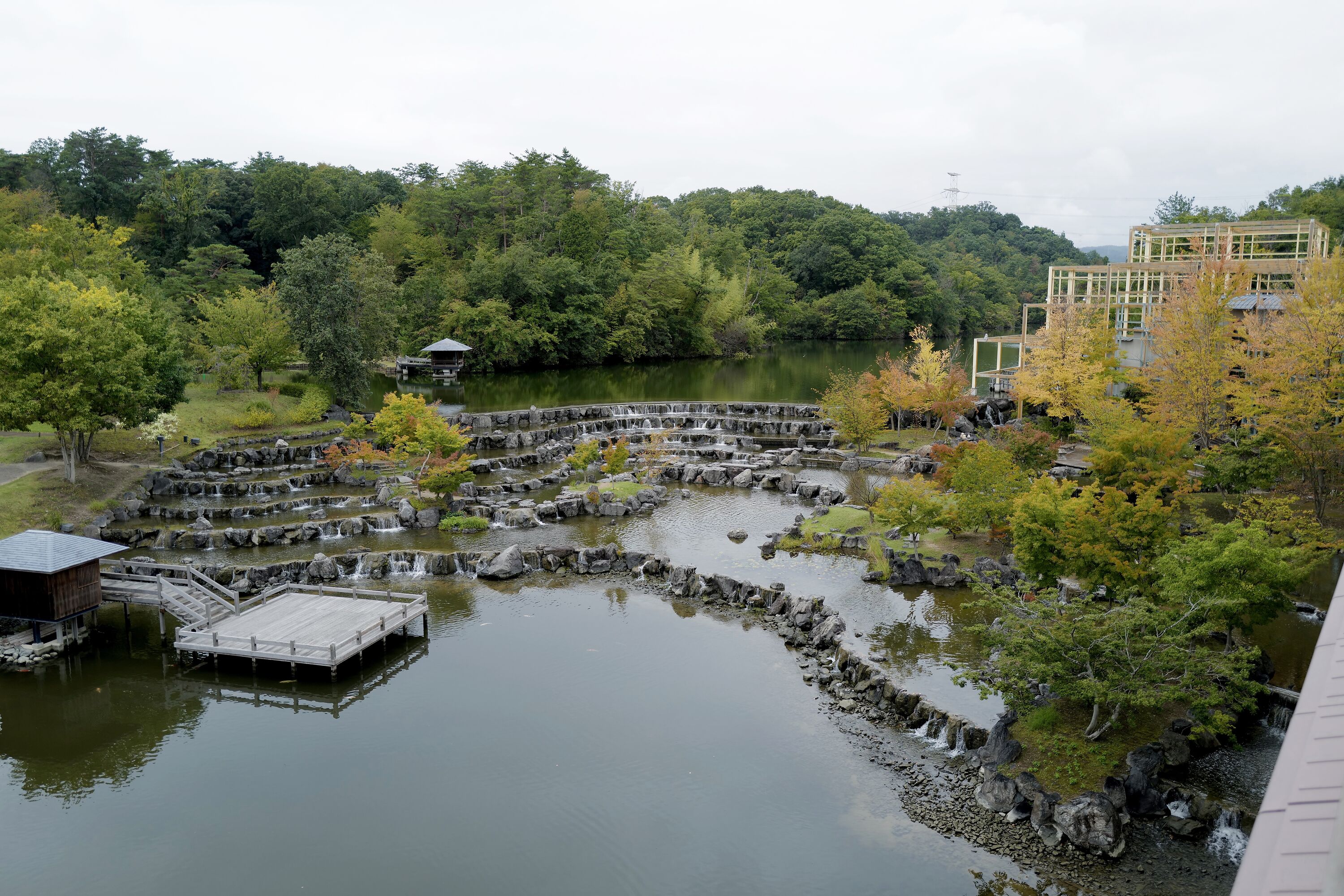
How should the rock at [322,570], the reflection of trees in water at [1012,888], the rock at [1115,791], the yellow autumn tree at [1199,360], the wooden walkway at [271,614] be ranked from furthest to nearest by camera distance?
the yellow autumn tree at [1199,360] → the rock at [322,570] → the wooden walkway at [271,614] → the rock at [1115,791] → the reflection of trees in water at [1012,888]

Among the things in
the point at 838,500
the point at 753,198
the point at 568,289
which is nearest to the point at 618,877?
the point at 838,500

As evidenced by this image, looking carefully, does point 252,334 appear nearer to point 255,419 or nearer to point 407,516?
point 255,419

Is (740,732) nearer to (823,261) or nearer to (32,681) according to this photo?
(32,681)

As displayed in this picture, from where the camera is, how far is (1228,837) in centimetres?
1150

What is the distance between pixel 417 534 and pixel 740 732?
13.0 m

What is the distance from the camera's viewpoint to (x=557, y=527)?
25.5 m

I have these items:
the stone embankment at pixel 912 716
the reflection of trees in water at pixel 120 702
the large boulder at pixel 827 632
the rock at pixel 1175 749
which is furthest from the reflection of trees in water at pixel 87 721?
the rock at pixel 1175 749

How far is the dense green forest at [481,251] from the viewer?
183 feet

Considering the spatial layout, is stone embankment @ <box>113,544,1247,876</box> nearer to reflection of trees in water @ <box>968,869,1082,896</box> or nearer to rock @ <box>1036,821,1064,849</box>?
rock @ <box>1036,821,1064,849</box>

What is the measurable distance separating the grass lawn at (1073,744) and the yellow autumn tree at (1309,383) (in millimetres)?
10538

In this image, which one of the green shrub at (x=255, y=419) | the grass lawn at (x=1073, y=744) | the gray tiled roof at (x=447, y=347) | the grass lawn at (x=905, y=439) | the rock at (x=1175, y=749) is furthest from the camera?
the gray tiled roof at (x=447, y=347)

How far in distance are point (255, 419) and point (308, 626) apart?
1944cm

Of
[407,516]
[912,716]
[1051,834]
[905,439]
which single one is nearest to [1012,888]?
[1051,834]

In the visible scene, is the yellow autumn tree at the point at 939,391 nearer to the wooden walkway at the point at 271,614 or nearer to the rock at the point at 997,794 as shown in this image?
the wooden walkway at the point at 271,614
